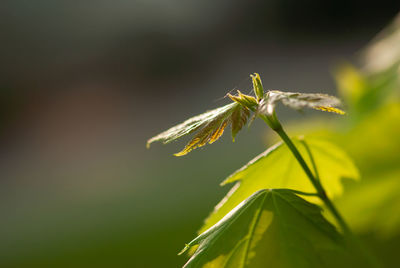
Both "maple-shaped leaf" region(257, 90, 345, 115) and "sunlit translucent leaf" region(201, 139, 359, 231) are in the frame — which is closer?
"maple-shaped leaf" region(257, 90, 345, 115)

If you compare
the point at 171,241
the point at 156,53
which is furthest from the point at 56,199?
the point at 156,53

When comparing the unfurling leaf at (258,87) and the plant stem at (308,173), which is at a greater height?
the unfurling leaf at (258,87)

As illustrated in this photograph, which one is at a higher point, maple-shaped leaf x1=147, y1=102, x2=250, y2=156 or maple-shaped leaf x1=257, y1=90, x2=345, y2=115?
maple-shaped leaf x1=147, y1=102, x2=250, y2=156

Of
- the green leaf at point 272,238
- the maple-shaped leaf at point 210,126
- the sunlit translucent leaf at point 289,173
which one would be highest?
the maple-shaped leaf at point 210,126

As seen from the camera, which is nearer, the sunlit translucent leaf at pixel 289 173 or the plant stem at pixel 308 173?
the plant stem at pixel 308 173

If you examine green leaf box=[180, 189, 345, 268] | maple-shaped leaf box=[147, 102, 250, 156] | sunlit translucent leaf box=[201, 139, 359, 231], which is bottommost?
green leaf box=[180, 189, 345, 268]

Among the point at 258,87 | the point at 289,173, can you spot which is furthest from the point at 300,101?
the point at 289,173
